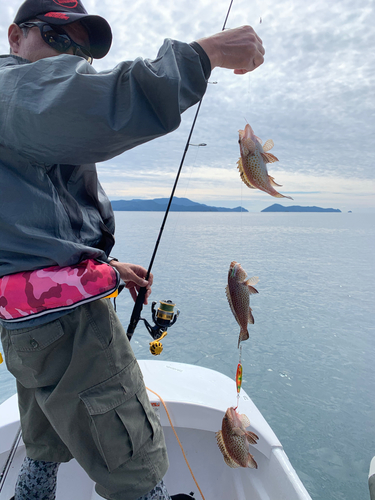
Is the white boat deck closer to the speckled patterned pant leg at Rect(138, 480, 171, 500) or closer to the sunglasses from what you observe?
the speckled patterned pant leg at Rect(138, 480, 171, 500)

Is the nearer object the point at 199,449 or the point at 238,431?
the point at 238,431

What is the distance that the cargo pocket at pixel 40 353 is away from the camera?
1.30 m

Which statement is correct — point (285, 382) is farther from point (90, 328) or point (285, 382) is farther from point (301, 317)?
point (90, 328)

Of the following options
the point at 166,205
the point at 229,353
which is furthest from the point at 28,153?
the point at 229,353

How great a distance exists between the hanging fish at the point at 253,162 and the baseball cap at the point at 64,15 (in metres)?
0.76

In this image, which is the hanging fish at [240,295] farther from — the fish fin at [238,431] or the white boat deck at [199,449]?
the white boat deck at [199,449]

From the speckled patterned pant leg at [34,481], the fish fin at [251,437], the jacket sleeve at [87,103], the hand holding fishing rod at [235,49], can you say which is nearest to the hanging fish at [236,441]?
the fish fin at [251,437]

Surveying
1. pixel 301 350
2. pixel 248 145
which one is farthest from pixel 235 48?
pixel 301 350

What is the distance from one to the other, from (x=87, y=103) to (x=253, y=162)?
842 millimetres

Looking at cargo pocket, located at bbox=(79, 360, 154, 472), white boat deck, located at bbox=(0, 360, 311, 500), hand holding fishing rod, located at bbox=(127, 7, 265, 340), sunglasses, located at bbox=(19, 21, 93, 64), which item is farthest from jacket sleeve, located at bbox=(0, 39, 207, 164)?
Result: white boat deck, located at bbox=(0, 360, 311, 500)

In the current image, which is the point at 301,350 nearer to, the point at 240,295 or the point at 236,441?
the point at 236,441

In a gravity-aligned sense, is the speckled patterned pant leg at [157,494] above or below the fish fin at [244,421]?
above

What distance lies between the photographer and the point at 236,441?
194 centimetres

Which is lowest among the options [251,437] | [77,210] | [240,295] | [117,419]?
[251,437]
